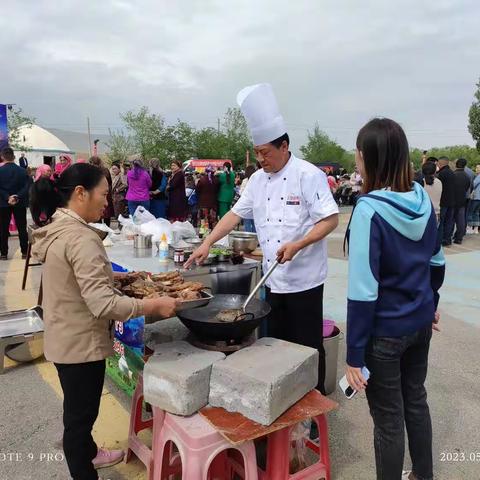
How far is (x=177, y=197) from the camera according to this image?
9.45m

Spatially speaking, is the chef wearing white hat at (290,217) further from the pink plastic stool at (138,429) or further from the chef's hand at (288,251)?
the pink plastic stool at (138,429)

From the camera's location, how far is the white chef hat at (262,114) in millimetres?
2438

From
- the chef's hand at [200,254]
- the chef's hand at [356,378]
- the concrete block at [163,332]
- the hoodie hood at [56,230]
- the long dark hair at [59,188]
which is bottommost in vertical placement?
the concrete block at [163,332]

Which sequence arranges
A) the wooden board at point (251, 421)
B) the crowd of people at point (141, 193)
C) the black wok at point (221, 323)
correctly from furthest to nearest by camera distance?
the crowd of people at point (141, 193)
the black wok at point (221, 323)
the wooden board at point (251, 421)

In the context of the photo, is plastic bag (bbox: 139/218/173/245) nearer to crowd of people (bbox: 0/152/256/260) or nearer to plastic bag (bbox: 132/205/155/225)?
plastic bag (bbox: 132/205/155/225)

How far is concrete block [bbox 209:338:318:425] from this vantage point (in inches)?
70.4

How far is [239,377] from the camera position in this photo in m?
1.85

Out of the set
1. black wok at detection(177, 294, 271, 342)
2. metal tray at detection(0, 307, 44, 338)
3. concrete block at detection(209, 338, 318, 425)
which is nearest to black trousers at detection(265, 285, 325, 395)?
black wok at detection(177, 294, 271, 342)

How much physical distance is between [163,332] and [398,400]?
57.7 inches

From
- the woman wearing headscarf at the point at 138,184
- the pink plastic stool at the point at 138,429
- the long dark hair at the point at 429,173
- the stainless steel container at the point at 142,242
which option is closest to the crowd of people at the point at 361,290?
the pink plastic stool at the point at 138,429

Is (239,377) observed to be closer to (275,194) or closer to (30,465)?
(275,194)

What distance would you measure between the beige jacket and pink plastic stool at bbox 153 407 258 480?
1.43ft

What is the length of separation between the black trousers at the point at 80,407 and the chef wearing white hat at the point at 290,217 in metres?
1.07

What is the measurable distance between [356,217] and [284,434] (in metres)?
1.00
